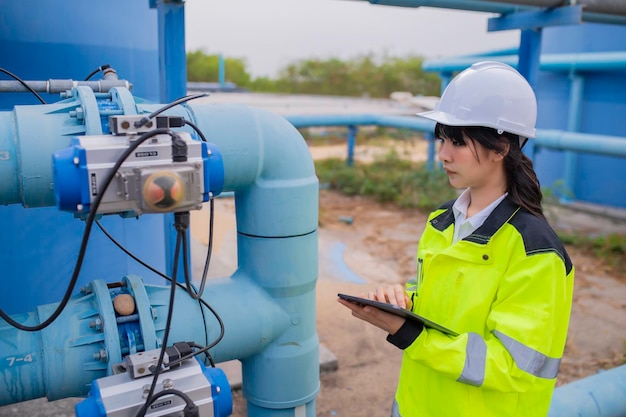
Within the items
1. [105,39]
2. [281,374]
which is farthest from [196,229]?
[281,374]

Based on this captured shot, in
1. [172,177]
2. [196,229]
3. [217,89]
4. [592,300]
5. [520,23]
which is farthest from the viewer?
[217,89]

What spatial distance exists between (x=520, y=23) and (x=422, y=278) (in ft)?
7.24

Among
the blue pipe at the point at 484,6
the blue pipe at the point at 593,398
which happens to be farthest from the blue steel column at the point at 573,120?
the blue pipe at the point at 593,398

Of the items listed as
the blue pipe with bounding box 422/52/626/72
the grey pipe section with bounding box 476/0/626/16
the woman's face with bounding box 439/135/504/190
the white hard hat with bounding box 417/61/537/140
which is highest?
the grey pipe section with bounding box 476/0/626/16

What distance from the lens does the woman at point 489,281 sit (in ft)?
3.85

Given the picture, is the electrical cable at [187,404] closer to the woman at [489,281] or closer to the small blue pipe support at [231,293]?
Result: the small blue pipe support at [231,293]

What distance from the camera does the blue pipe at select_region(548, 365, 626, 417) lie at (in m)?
2.01

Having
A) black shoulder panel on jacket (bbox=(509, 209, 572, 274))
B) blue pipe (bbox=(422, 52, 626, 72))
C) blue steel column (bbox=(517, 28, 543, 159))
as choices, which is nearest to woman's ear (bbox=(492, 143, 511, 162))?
black shoulder panel on jacket (bbox=(509, 209, 572, 274))

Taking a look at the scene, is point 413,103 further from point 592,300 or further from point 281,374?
point 281,374

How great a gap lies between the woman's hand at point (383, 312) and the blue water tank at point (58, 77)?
4.41 feet

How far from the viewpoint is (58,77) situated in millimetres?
2240

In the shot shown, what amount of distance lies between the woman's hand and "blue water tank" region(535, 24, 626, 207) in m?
5.65

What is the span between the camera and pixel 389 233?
5.77 metres

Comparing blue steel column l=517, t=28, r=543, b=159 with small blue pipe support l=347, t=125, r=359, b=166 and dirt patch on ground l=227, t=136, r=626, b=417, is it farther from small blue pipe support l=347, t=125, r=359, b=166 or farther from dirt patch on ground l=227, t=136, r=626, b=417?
small blue pipe support l=347, t=125, r=359, b=166
